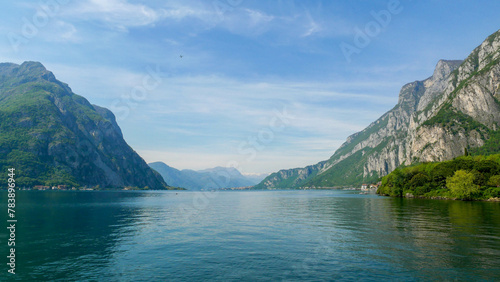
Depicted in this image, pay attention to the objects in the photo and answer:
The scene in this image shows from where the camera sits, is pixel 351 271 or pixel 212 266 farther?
pixel 212 266

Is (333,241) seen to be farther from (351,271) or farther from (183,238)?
(183,238)

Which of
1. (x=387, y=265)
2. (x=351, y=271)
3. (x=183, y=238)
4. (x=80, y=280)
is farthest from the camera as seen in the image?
(x=183, y=238)

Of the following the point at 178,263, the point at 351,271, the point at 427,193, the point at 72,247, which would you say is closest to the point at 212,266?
the point at 178,263

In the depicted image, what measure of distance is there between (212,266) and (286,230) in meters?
25.1

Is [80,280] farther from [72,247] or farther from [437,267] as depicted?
[437,267]

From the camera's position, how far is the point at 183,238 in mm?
44094

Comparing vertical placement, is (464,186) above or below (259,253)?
above

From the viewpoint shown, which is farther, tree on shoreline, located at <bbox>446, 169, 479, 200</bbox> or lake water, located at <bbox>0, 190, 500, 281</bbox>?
tree on shoreline, located at <bbox>446, 169, 479, 200</bbox>

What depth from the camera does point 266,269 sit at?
27.8 meters

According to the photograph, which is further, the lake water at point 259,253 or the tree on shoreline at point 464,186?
the tree on shoreline at point 464,186

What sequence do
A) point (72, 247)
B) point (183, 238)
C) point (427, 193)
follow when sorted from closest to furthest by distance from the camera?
1. point (72, 247)
2. point (183, 238)
3. point (427, 193)

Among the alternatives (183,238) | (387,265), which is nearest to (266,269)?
(387,265)

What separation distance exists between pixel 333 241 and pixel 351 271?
562 inches

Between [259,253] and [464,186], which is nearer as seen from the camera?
[259,253]
